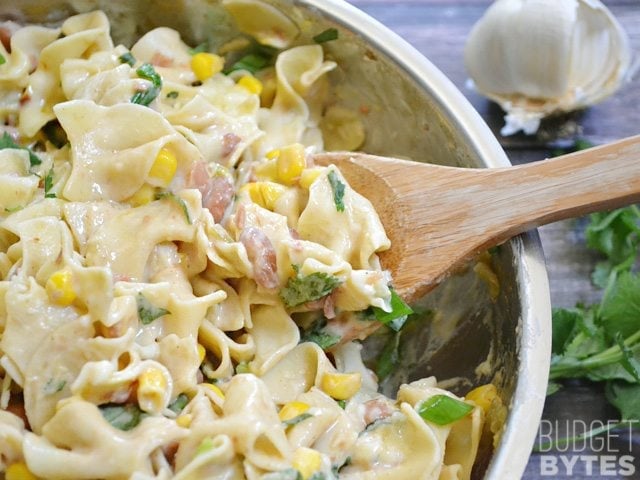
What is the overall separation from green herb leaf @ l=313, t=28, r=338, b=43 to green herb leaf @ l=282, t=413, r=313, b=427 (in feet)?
4.62

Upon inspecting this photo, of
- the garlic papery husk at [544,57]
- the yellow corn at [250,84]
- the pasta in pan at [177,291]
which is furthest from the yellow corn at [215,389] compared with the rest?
the garlic papery husk at [544,57]

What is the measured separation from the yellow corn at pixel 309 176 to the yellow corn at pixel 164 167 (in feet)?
1.38

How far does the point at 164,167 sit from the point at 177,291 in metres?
0.42

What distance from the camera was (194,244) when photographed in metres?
2.37

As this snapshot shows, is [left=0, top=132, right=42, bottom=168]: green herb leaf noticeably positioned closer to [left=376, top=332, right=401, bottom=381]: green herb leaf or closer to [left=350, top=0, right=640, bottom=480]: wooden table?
[left=376, top=332, right=401, bottom=381]: green herb leaf

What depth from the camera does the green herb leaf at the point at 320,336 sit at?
2.45m

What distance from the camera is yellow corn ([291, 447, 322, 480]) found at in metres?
2.00

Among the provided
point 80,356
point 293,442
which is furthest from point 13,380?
point 293,442

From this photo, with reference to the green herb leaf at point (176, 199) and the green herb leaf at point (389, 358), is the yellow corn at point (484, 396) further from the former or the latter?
the green herb leaf at point (176, 199)

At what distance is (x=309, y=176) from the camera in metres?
2.52

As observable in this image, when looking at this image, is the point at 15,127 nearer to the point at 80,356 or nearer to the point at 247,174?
the point at 247,174

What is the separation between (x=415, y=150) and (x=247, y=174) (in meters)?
0.64

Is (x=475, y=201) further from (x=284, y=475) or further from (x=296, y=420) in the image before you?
(x=284, y=475)

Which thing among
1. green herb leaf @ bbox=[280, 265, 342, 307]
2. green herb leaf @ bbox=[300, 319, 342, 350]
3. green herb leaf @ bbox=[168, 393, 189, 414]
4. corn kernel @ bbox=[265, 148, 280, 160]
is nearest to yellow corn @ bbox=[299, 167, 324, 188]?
corn kernel @ bbox=[265, 148, 280, 160]
